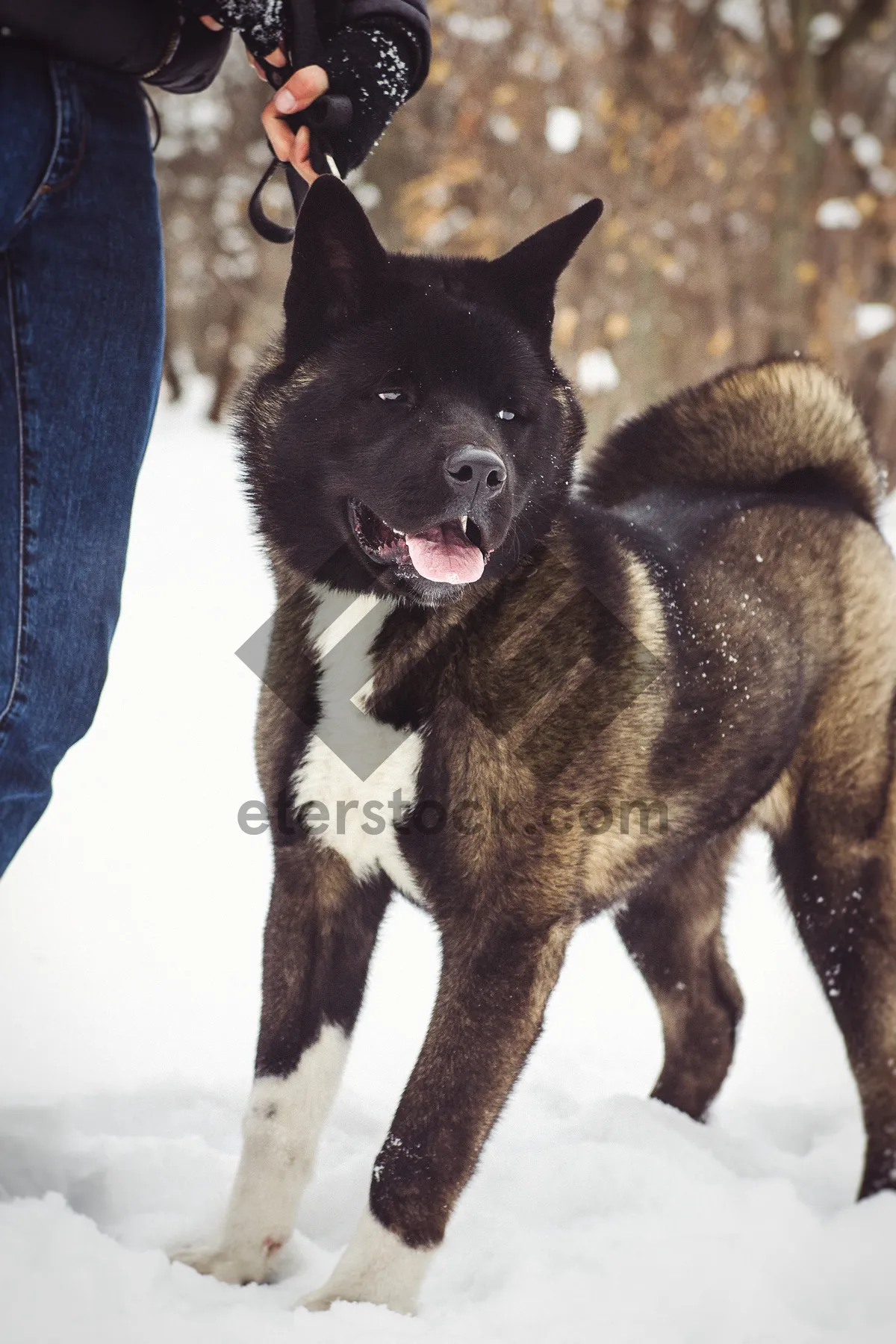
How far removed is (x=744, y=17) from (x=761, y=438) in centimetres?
698

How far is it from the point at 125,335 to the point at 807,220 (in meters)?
8.10

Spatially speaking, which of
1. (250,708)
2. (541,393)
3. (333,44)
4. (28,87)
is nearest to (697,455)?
(541,393)

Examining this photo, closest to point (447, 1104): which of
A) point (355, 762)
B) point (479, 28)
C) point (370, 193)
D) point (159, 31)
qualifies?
point (355, 762)

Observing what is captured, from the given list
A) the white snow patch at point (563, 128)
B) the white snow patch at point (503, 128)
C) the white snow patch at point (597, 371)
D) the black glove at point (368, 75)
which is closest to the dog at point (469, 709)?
the black glove at point (368, 75)

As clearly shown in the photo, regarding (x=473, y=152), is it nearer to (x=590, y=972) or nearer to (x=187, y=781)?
(x=187, y=781)

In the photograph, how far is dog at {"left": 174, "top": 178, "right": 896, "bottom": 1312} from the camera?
75.7 inches

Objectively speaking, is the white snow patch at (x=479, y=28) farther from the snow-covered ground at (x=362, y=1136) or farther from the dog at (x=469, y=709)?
the dog at (x=469, y=709)

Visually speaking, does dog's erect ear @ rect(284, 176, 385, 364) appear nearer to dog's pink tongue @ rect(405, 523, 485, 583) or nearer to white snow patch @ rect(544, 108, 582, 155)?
dog's pink tongue @ rect(405, 523, 485, 583)

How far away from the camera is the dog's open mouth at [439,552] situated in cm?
193

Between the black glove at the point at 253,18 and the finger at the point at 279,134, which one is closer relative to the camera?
the black glove at the point at 253,18

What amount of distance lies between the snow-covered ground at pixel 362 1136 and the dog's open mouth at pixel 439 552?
114 cm

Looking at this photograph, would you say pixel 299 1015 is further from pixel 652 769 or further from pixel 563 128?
pixel 563 128

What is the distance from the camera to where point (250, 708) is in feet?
16.0

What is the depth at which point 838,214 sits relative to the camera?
8.72 metres
